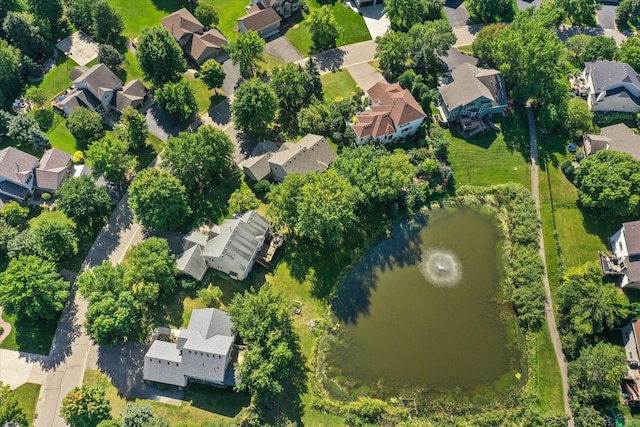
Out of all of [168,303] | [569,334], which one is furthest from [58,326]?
[569,334]

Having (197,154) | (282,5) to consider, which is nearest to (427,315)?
(197,154)

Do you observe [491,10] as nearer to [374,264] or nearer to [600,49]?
[600,49]

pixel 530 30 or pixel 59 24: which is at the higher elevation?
pixel 59 24

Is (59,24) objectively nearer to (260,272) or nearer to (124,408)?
(260,272)

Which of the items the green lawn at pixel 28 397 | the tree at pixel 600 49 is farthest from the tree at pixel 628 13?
the green lawn at pixel 28 397

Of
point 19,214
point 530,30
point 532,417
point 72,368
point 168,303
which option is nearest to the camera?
point 532,417

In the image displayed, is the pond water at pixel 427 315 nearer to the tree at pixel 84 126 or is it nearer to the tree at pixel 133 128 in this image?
the tree at pixel 133 128

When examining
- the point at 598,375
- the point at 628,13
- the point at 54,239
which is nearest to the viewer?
the point at 598,375
